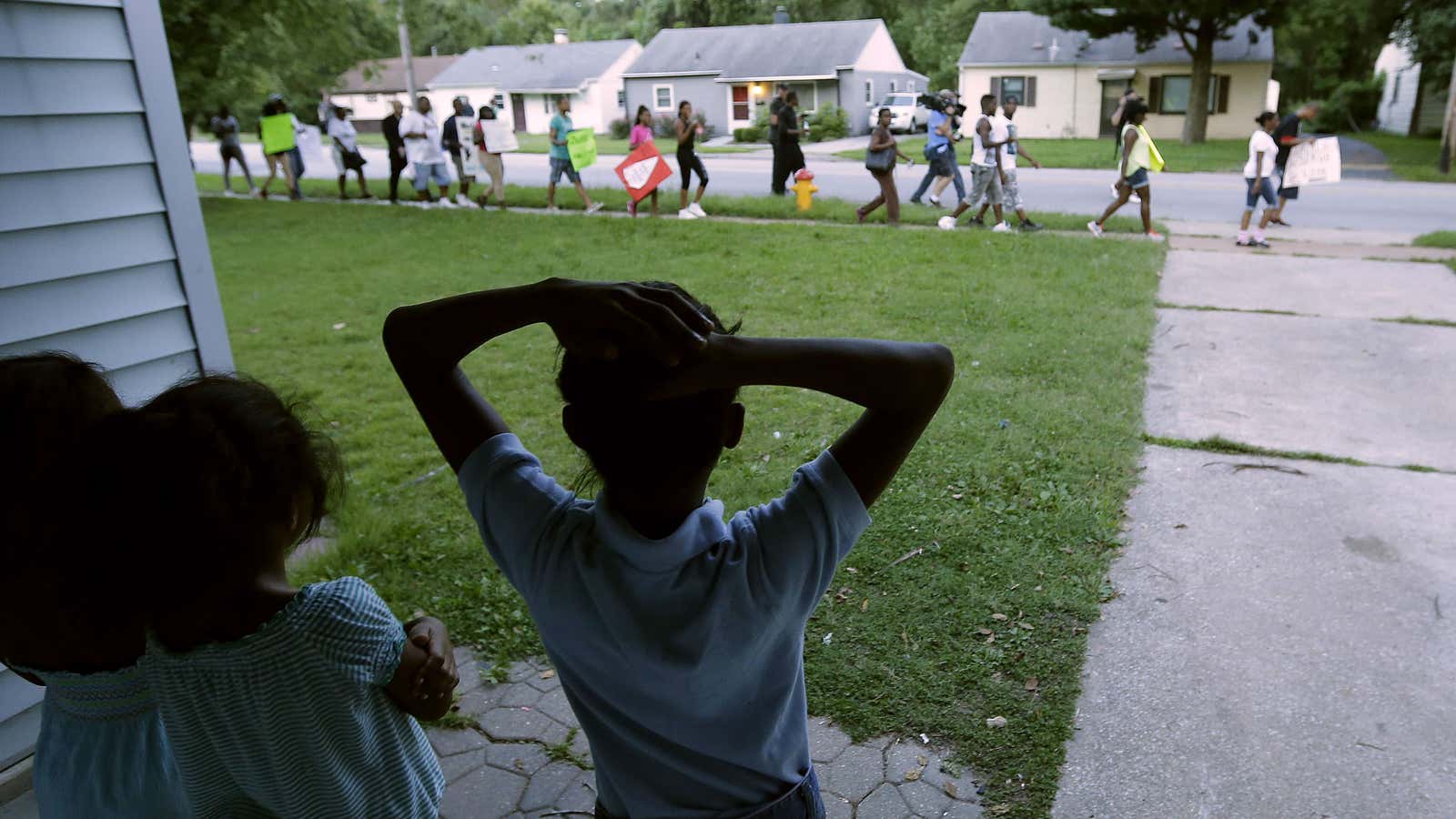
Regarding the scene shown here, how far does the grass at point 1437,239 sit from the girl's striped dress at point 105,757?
1260 cm

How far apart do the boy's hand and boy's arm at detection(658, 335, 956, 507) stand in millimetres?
38

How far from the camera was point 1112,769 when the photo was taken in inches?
107

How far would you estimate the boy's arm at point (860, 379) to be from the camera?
1.15 m

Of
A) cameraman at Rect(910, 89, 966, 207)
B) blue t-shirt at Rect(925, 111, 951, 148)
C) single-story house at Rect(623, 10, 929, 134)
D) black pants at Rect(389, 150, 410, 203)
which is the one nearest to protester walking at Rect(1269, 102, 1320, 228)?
cameraman at Rect(910, 89, 966, 207)

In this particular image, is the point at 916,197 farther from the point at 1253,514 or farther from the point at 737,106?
the point at 737,106

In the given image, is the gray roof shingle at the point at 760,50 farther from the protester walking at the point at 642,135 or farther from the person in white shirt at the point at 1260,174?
the person in white shirt at the point at 1260,174

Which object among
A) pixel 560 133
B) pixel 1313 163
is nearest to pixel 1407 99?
pixel 1313 163

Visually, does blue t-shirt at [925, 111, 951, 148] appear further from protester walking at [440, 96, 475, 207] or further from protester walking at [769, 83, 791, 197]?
protester walking at [440, 96, 475, 207]

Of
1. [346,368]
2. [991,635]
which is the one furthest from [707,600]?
[346,368]

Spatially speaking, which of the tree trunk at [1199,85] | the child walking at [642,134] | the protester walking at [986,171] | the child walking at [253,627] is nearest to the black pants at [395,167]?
the child walking at [642,134]

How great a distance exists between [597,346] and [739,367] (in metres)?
0.17

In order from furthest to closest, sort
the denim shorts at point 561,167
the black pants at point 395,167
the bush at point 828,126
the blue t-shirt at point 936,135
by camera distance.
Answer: the bush at point 828,126 < the black pants at point 395,167 < the denim shorts at point 561,167 < the blue t-shirt at point 936,135

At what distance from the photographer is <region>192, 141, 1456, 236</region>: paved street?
43.1 feet

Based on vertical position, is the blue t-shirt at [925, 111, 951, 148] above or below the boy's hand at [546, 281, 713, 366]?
below
